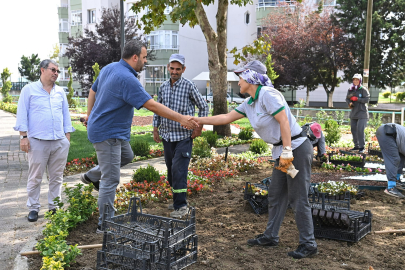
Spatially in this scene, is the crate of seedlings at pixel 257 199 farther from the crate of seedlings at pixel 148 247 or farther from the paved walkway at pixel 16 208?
the paved walkway at pixel 16 208

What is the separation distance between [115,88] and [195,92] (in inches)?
60.8

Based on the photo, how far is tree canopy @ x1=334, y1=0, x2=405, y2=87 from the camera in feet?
105

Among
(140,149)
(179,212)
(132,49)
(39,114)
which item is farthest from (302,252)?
(140,149)

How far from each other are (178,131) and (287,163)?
2.11 m

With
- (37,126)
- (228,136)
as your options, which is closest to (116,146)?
(37,126)

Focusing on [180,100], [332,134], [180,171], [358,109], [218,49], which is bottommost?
[332,134]

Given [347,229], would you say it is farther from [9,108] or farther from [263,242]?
[9,108]

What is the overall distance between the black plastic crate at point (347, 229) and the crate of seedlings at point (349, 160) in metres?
4.39

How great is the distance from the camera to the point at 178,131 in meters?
5.72

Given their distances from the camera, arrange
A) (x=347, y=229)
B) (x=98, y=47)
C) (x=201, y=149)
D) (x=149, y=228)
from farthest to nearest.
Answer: (x=98, y=47)
(x=201, y=149)
(x=347, y=229)
(x=149, y=228)

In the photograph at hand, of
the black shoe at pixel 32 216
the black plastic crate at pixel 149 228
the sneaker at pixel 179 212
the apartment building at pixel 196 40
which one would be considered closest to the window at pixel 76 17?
the apartment building at pixel 196 40

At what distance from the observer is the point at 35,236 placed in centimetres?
481

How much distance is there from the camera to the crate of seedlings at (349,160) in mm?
9031

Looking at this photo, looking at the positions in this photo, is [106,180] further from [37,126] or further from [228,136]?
[228,136]
